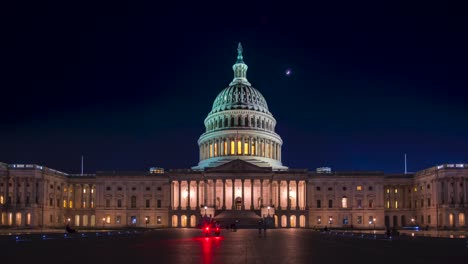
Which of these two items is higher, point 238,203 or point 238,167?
point 238,167

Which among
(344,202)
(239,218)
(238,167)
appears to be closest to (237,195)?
(238,167)

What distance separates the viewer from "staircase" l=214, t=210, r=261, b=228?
114806 mm

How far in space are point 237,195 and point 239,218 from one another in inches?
868

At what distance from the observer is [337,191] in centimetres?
14175

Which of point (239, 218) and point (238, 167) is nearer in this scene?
point (239, 218)

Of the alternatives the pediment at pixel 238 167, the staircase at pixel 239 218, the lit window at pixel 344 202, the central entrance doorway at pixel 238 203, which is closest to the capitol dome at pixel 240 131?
the pediment at pixel 238 167

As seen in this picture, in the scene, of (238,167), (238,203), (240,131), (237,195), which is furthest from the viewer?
(240,131)

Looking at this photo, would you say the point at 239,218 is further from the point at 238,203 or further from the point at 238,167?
the point at 238,203

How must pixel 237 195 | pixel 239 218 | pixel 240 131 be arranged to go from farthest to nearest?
pixel 240 131 < pixel 237 195 < pixel 239 218

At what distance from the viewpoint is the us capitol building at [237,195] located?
127919mm

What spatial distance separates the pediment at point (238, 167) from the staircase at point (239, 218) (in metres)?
11.9

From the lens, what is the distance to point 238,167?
135250 mm

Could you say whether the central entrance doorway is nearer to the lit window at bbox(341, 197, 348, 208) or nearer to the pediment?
the pediment

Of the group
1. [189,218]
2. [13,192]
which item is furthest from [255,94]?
[13,192]
